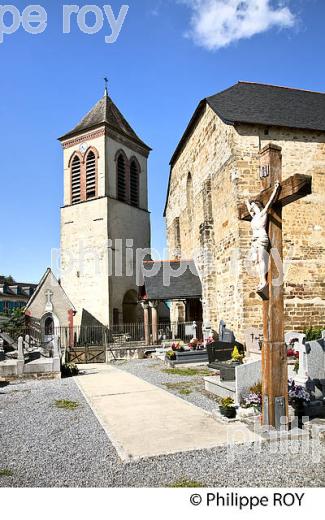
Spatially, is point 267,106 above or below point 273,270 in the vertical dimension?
above

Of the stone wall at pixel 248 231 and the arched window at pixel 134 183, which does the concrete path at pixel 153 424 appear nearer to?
the stone wall at pixel 248 231

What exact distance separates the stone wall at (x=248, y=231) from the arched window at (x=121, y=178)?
38.4 ft

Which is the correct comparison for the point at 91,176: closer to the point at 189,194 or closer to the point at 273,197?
the point at 189,194

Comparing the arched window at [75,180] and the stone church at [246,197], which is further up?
the arched window at [75,180]

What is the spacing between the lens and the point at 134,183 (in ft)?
96.5

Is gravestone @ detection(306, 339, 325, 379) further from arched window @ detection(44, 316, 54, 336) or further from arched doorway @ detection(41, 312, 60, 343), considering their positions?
arched window @ detection(44, 316, 54, 336)

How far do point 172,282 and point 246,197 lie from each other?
5.80 metres

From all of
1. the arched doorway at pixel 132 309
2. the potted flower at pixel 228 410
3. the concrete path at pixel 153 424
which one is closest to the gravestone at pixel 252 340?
the concrete path at pixel 153 424

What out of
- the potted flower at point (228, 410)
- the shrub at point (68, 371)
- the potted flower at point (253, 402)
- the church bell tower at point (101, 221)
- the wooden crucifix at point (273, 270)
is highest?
the church bell tower at point (101, 221)

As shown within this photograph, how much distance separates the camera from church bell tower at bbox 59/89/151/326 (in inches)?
991

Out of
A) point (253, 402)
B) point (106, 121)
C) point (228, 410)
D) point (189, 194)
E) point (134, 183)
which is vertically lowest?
point (228, 410)

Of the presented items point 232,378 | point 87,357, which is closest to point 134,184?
point 87,357

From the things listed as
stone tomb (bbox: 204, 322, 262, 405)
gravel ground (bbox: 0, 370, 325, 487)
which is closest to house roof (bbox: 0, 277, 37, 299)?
stone tomb (bbox: 204, 322, 262, 405)

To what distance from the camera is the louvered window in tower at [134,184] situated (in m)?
29.1
